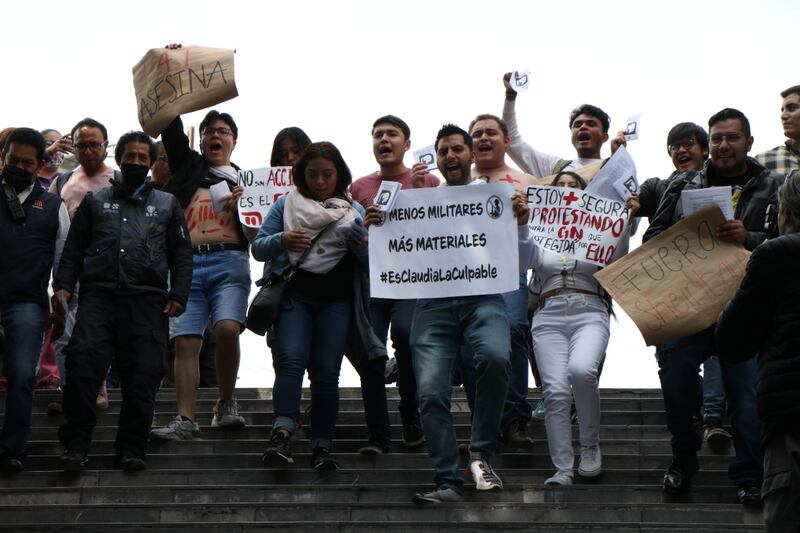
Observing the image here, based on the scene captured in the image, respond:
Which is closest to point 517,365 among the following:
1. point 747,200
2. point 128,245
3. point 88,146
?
point 747,200

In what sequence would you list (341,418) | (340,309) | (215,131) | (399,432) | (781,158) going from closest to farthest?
(340,309) < (399,432) < (781,158) < (341,418) < (215,131)

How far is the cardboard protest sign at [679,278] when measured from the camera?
812 cm

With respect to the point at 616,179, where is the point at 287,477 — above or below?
below

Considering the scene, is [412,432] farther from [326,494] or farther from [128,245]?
[128,245]

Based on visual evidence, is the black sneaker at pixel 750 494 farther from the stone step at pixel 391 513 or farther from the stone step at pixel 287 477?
the stone step at pixel 287 477

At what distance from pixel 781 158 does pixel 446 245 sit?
283 centimetres

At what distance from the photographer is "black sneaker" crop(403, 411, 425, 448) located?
9.25m

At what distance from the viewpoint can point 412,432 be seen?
926 centimetres

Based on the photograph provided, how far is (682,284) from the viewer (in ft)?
27.2

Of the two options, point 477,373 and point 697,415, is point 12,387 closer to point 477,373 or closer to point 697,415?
point 477,373

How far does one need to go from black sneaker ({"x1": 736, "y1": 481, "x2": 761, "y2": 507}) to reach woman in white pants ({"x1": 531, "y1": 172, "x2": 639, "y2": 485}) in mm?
992

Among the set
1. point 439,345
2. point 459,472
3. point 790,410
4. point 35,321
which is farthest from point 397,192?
point 790,410

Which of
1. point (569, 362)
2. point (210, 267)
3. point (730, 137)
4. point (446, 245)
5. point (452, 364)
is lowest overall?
point (569, 362)

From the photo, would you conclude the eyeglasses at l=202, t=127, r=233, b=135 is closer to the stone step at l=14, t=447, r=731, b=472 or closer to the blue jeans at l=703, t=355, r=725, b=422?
the stone step at l=14, t=447, r=731, b=472
